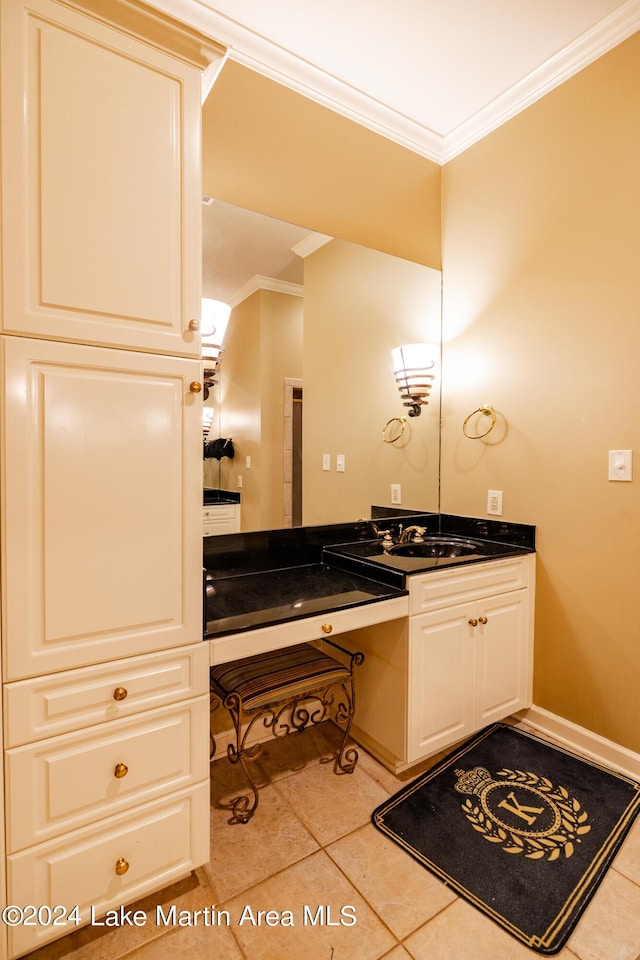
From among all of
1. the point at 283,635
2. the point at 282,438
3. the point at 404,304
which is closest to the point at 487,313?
the point at 404,304

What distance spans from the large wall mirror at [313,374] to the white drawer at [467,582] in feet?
1.99

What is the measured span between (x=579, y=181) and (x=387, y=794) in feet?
8.54

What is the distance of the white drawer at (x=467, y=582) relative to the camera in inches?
73.8

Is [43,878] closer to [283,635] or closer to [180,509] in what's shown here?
[283,635]

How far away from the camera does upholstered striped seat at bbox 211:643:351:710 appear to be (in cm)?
169

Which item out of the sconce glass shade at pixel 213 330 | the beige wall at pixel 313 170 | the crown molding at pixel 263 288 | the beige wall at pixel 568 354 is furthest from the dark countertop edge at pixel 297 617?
the beige wall at pixel 313 170

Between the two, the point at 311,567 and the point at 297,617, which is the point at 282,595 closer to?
the point at 297,617

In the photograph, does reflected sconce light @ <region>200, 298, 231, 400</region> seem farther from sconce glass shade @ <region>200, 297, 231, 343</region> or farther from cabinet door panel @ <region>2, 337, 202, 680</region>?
cabinet door panel @ <region>2, 337, 202, 680</region>

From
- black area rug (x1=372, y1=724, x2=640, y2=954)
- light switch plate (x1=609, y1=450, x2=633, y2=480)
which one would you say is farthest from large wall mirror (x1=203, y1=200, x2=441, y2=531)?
black area rug (x1=372, y1=724, x2=640, y2=954)

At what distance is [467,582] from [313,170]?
6.37 ft

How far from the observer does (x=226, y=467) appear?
2.02 metres

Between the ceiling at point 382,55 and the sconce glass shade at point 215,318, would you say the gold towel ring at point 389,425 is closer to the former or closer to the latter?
the ceiling at point 382,55

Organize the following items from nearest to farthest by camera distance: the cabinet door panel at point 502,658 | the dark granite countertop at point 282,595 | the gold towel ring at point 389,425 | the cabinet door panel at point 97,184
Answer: the cabinet door panel at point 97,184 → the dark granite countertop at point 282,595 → the cabinet door panel at point 502,658 → the gold towel ring at point 389,425

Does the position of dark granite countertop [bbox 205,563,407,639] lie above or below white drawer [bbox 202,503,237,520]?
below
